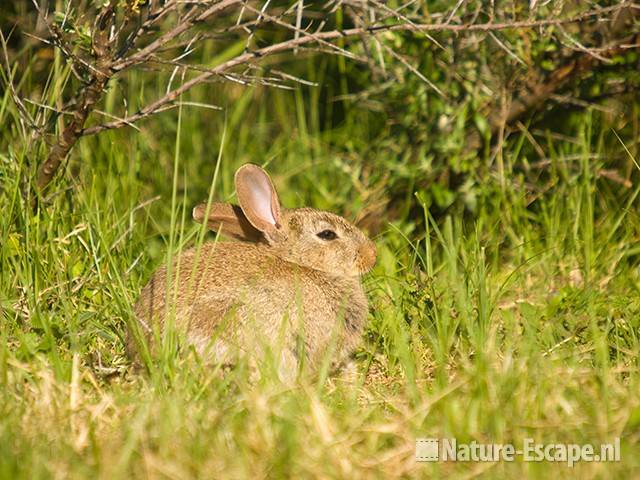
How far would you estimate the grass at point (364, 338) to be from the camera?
288cm

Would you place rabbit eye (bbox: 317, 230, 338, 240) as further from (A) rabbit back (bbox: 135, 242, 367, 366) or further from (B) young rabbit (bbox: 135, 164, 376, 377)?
(A) rabbit back (bbox: 135, 242, 367, 366)

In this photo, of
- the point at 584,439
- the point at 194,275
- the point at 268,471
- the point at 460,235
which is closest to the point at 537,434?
the point at 584,439

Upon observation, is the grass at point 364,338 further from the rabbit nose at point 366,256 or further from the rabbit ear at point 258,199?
the rabbit ear at point 258,199

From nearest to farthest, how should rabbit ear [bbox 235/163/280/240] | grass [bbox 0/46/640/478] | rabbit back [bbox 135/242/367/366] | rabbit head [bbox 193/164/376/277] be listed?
grass [bbox 0/46/640/478] → rabbit back [bbox 135/242/367/366] → rabbit ear [bbox 235/163/280/240] → rabbit head [bbox 193/164/376/277]

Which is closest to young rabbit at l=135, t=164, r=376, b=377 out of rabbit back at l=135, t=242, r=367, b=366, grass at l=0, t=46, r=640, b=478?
rabbit back at l=135, t=242, r=367, b=366

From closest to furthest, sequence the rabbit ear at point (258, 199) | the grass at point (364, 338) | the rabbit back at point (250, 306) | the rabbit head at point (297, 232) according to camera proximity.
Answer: the grass at point (364, 338) < the rabbit back at point (250, 306) < the rabbit ear at point (258, 199) < the rabbit head at point (297, 232)

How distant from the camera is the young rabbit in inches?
149

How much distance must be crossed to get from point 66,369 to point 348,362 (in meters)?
1.18

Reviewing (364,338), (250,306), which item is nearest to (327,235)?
(364,338)

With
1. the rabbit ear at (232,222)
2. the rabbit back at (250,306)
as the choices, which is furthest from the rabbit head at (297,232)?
the rabbit back at (250,306)

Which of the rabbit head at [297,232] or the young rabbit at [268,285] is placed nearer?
the young rabbit at [268,285]

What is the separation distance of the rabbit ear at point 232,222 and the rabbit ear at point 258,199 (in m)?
0.10

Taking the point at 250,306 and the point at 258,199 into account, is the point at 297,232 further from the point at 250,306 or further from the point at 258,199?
the point at 250,306

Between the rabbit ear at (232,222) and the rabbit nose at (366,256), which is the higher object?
the rabbit ear at (232,222)
